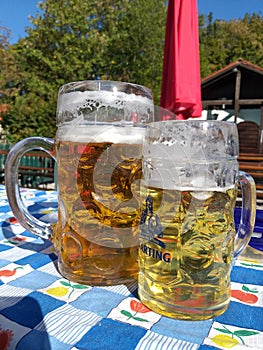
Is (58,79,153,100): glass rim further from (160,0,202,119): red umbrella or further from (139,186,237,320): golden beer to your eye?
(160,0,202,119): red umbrella

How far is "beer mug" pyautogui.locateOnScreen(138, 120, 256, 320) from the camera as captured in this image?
0.42 metres

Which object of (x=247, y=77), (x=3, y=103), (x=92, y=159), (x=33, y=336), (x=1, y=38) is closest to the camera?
(x=33, y=336)

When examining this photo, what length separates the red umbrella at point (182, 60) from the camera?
202 cm

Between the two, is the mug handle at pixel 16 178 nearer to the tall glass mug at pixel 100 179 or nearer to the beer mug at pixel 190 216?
the tall glass mug at pixel 100 179

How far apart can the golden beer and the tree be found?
29.5 ft

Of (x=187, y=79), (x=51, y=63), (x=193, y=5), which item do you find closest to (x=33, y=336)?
(x=187, y=79)

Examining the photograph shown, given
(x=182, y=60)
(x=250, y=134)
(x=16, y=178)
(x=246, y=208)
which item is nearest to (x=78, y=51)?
(x=250, y=134)

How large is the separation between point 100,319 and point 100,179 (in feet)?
0.66

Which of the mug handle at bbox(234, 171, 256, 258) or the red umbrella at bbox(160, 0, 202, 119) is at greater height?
the red umbrella at bbox(160, 0, 202, 119)

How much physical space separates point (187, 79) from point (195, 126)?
5.69ft

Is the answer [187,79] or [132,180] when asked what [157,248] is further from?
[187,79]

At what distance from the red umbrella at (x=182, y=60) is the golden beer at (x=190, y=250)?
1675mm

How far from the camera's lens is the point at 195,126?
1.40ft

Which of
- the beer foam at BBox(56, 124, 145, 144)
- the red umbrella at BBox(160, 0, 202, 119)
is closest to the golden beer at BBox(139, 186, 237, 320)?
the beer foam at BBox(56, 124, 145, 144)
